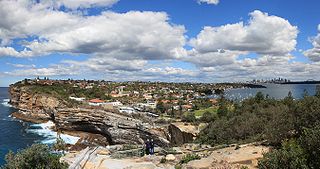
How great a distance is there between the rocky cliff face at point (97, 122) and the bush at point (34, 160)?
1644 inches

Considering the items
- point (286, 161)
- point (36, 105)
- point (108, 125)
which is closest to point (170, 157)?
point (286, 161)

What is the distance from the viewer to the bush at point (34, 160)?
15.1m

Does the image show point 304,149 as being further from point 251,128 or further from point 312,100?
point 251,128

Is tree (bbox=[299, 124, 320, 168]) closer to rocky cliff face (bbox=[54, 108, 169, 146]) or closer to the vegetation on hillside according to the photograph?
the vegetation on hillside

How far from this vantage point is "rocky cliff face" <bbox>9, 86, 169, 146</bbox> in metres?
61.7

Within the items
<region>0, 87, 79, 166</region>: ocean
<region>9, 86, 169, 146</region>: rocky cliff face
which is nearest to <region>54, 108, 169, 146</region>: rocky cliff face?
<region>9, 86, 169, 146</region>: rocky cliff face

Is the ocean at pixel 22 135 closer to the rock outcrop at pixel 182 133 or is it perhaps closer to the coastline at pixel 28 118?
the coastline at pixel 28 118

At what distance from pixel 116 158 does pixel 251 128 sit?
1327 cm

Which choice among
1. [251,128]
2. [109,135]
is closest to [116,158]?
[251,128]

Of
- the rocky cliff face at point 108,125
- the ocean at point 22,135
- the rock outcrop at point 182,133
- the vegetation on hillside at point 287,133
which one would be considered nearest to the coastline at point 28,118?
the ocean at point 22,135

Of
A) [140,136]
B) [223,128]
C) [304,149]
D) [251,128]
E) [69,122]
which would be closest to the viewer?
[304,149]

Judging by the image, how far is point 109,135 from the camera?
65.9 meters

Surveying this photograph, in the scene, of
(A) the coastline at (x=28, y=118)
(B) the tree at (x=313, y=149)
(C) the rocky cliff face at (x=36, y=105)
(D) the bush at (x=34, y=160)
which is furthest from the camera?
(C) the rocky cliff face at (x=36, y=105)

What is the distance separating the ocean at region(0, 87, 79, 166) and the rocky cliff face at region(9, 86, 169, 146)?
120 inches
